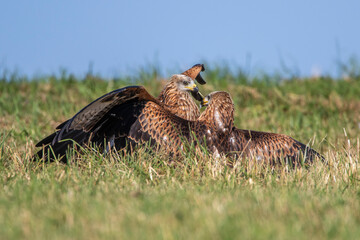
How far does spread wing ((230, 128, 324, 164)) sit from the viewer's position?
4805mm

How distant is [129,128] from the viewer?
4.75 meters

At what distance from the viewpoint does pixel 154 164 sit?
4.37 meters

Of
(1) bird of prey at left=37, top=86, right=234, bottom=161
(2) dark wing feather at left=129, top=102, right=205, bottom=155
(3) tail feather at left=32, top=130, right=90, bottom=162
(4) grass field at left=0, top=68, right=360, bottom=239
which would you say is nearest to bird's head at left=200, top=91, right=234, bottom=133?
(1) bird of prey at left=37, top=86, right=234, bottom=161

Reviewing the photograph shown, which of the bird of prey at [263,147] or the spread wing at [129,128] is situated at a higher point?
the spread wing at [129,128]

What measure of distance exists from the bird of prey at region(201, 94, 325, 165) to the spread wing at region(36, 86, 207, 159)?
Result: 0.32 m

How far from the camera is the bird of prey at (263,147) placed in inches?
188

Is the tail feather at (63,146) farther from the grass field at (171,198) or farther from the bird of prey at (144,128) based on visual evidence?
the grass field at (171,198)

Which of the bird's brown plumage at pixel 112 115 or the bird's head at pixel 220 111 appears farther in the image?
the bird's head at pixel 220 111

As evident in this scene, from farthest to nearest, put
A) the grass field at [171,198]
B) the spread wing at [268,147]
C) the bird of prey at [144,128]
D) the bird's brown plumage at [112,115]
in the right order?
the spread wing at [268,147], the bird of prey at [144,128], the bird's brown plumage at [112,115], the grass field at [171,198]

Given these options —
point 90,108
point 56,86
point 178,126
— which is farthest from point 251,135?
point 56,86

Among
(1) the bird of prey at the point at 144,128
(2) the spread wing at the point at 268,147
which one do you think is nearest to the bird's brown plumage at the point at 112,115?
(1) the bird of prey at the point at 144,128

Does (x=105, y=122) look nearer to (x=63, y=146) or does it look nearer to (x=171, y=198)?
(x=63, y=146)

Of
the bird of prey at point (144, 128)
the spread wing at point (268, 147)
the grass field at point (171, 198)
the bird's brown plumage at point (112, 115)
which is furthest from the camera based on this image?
the spread wing at point (268, 147)

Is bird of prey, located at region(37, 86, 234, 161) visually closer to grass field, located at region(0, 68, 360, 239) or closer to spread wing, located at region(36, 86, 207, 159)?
spread wing, located at region(36, 86, 207, 159)
